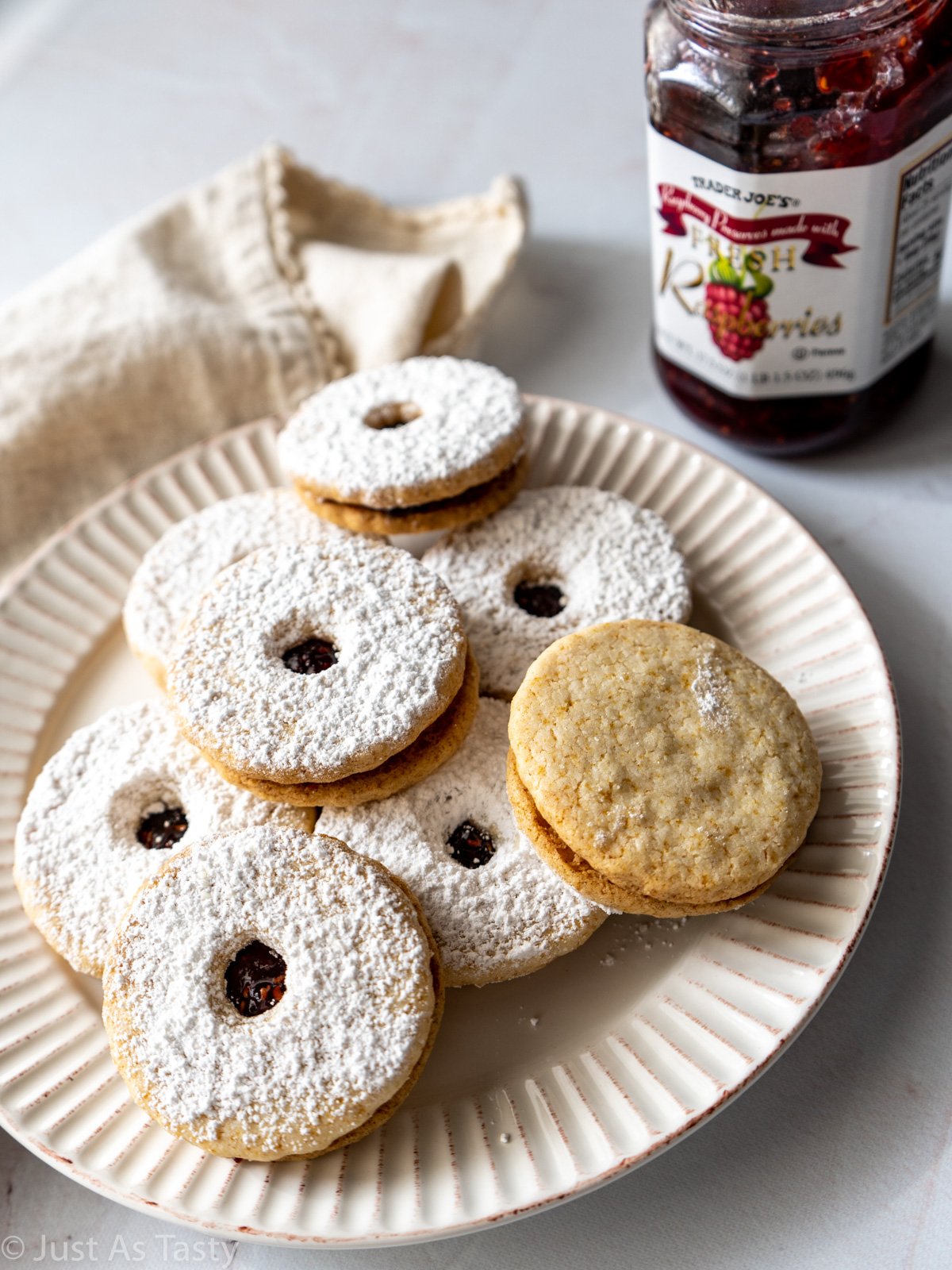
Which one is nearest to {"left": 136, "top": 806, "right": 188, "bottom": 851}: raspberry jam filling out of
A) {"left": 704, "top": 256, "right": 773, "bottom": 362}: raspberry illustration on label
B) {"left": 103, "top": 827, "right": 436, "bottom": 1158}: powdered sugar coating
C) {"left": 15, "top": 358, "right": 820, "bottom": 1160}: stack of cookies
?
{"left": 15, "top": 358, "right": 820, "bottom": 1160}: stack of cookies

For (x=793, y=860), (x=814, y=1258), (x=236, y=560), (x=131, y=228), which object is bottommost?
(x=814, y=1258)

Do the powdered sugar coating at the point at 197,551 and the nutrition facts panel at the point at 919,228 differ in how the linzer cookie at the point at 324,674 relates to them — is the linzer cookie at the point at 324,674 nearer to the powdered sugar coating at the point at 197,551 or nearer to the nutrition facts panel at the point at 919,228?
the powdered sugar coating at the point at 197,551

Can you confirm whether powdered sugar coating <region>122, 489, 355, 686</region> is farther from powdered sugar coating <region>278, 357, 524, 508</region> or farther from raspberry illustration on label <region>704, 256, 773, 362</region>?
raspberry illustration on label <region>704, 256, 773, 362</region>

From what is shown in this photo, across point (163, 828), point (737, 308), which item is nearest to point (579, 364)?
point (737, 308)

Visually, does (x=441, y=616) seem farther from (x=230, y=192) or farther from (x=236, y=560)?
(x=230, y=192)

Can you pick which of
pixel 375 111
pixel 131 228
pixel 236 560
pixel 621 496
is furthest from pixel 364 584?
pixel 375 111

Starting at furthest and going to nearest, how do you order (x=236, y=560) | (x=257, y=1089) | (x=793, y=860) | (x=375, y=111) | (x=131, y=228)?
(x=375, y=111) → (x=131, y=228) → (x=236, y=560) → (x=793, y=860) → (x=257, y=1089)
